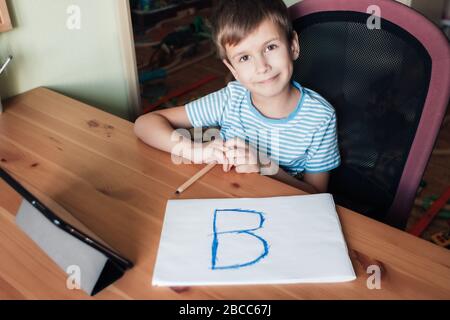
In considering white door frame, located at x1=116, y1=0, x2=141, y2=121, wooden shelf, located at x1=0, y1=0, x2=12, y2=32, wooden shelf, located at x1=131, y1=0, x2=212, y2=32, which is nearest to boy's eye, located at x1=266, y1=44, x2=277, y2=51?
white door frame, located at x1=116, y1=0, x2=141, y2=121

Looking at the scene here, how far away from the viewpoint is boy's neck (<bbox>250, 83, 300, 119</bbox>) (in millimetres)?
914

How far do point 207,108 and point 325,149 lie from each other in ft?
0.92

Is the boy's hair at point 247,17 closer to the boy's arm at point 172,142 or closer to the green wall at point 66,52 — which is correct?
the boy's arm at point 172,142

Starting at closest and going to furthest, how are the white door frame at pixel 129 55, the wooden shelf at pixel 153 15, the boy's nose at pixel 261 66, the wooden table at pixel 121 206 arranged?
the wooden table at pixel 121 206, the boy's nose at pixel 261 66, the white door frame at pixel 129 55, the wooden shelf at pixel 153 15

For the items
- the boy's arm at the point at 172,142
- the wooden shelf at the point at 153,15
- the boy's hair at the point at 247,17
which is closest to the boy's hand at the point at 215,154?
the boy's arm at the point at 172,142

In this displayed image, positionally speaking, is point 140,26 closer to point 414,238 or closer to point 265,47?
point 265,47

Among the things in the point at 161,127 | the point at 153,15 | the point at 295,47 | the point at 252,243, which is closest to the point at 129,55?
the point at 161,127

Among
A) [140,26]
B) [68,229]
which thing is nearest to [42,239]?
[68,229]

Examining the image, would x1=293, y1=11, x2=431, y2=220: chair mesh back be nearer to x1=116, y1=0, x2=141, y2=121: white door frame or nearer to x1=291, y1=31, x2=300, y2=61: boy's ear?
x1=291, y1=31, x2=300, y2=61: boy's ear

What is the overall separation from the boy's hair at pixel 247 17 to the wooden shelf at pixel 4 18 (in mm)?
516

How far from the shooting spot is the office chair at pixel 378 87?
737mm

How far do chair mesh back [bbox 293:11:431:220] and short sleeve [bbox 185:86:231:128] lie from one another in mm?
173

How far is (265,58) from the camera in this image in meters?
0.85

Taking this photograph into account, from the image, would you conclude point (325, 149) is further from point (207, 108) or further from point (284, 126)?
point (207, 108)
